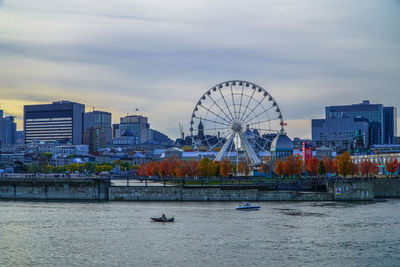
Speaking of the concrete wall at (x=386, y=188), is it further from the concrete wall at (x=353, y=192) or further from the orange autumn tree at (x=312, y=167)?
the orange autumn tree at (x=312, y=167)

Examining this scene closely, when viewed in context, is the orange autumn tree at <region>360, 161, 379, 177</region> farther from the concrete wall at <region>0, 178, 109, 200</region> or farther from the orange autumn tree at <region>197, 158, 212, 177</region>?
the concrete wall at <region>0, 178, 109, 200</region>

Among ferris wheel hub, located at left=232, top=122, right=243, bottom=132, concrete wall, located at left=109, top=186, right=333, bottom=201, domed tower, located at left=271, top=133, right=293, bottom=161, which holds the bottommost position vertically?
concrete wall, located at left=109, top=186, right=333, bottom=201

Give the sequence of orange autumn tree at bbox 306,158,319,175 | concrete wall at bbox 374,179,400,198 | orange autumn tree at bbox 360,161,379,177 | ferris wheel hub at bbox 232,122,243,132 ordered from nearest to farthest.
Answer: concrete wall at bbox 374,179,400,198
ferris wheel hub at bbox 232,122,243,132
orange autumn tree at bbox 360,161,379,177
orange autumn tree at bbox 306,158,319,175

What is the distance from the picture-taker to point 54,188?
110 m

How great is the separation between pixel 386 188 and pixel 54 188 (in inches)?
2217

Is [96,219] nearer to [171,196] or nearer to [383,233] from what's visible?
[171,196]

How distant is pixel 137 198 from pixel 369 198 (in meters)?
36.2

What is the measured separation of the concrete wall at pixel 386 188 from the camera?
116 meters

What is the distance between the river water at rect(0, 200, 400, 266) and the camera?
57719 millimetres

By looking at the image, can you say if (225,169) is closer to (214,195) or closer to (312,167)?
(312,167)

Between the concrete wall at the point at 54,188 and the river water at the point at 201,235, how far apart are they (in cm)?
1128

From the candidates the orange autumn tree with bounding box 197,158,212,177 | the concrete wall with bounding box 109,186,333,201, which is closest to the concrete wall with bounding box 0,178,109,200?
the concrete wall with bounding box 109,186,333,201

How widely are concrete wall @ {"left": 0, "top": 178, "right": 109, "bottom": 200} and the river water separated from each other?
444 inches

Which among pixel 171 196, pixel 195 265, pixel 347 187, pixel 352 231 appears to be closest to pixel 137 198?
pixel 171 196
